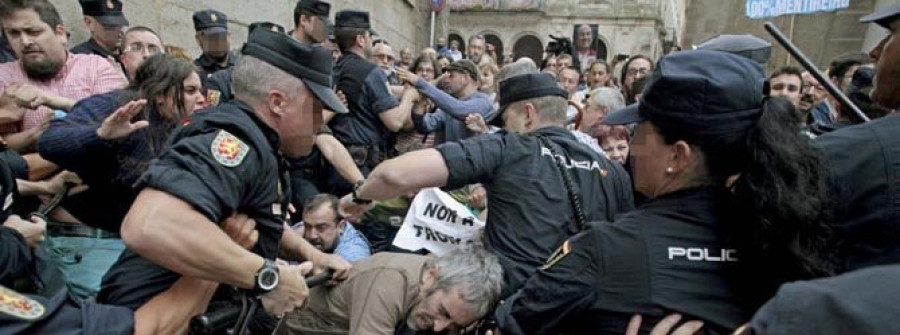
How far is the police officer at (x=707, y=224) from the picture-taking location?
1.22 meters

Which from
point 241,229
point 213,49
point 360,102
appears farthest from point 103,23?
point 241,229

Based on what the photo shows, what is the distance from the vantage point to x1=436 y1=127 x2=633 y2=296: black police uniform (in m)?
2.36

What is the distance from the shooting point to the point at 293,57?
5.89 ft

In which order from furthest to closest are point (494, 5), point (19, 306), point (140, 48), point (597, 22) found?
point (494, 5), point (597, 22), point (140, 48), point (19, 306)

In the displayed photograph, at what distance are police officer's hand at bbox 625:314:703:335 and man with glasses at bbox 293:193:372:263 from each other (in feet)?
8.10

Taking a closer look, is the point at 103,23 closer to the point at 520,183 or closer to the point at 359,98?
the point at 359,98

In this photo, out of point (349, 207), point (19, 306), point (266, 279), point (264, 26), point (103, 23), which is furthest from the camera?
point (103, 23)

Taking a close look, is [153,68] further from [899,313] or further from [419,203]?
[899,313]

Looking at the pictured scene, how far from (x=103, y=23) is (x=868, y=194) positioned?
4314mm

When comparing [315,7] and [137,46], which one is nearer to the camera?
[137,46]

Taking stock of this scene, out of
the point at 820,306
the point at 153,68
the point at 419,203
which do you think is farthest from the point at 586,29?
the point at 820,306

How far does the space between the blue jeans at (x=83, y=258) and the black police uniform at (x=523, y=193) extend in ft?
→ 4.99

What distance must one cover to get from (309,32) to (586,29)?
7.11 meters

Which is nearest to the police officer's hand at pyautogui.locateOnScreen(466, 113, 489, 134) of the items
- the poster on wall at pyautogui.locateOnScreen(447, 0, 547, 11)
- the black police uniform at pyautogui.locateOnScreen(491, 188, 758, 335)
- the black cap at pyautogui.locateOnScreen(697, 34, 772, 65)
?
the black cap at pyautogui.locateOnScreen(697, 34, 772, 65)
